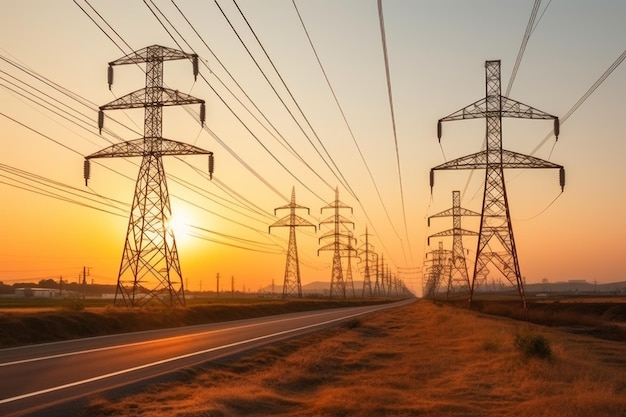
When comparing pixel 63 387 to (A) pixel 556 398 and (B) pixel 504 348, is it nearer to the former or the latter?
(A) pixel 556 398

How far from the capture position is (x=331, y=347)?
2847 centimetres

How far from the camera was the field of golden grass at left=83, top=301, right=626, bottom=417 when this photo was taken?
1364 centimetres

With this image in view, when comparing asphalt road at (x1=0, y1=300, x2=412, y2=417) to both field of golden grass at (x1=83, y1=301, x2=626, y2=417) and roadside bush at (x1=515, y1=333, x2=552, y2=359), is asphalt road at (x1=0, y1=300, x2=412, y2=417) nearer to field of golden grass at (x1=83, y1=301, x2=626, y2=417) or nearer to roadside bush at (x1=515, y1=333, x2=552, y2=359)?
field of golden grass at (x1=83, y1=301, x2=626, y2=417)

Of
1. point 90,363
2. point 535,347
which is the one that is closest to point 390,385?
point 535,347

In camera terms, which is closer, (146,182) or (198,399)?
(198,399)

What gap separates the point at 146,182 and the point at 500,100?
90.9 feet

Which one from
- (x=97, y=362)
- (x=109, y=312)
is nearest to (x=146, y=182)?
(x=109, y=312)

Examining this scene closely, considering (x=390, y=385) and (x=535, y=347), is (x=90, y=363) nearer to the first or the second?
(x=390, y=385)

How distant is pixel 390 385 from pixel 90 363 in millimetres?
8933

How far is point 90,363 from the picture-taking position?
2005cm

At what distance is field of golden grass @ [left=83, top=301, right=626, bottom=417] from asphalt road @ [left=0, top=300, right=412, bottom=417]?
0.93 metres

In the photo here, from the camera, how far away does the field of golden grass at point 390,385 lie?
1364 cm

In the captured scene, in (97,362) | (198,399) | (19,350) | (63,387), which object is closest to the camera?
(198,399)

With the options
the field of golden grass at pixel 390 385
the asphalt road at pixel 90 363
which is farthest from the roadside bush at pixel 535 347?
the asphalt road at pixel 90 363
